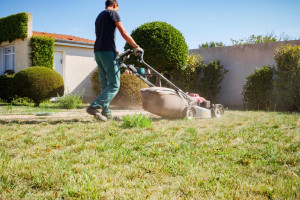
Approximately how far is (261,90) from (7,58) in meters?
12.4

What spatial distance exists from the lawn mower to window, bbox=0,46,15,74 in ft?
35.2

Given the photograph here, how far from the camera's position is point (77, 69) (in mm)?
14109

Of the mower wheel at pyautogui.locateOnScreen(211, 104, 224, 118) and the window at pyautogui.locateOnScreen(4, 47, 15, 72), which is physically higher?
the window at pyautogui.locateOnScreen(4, 47, 15, 72)

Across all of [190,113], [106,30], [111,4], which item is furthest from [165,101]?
[111,4]

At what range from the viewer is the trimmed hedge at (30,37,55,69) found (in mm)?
12367

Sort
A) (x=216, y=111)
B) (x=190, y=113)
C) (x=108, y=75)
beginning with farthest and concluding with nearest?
(x=216, y=111) → (x=190, y=113) → (x=108, y=75)

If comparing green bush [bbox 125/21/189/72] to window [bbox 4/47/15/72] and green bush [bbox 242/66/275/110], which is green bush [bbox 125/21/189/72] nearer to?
green bush [bbox 242/66/275/110]

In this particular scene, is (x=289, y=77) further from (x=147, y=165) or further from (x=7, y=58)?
(x=7, y=58)

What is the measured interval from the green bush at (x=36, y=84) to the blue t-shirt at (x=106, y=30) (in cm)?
586

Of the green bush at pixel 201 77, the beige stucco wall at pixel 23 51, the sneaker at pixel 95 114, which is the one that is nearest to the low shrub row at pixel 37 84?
the beige stucco wall at pixel 23 51

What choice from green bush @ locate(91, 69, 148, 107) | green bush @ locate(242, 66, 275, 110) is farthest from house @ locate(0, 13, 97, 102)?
green bush @ locate(242, 66, 275, 110)

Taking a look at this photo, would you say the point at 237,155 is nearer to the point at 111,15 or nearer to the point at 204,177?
the point at 204,177

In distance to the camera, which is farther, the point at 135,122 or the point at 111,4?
the point at 111,4

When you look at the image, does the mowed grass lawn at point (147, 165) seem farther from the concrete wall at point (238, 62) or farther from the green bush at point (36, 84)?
the concrete wall at point (238, 62)
